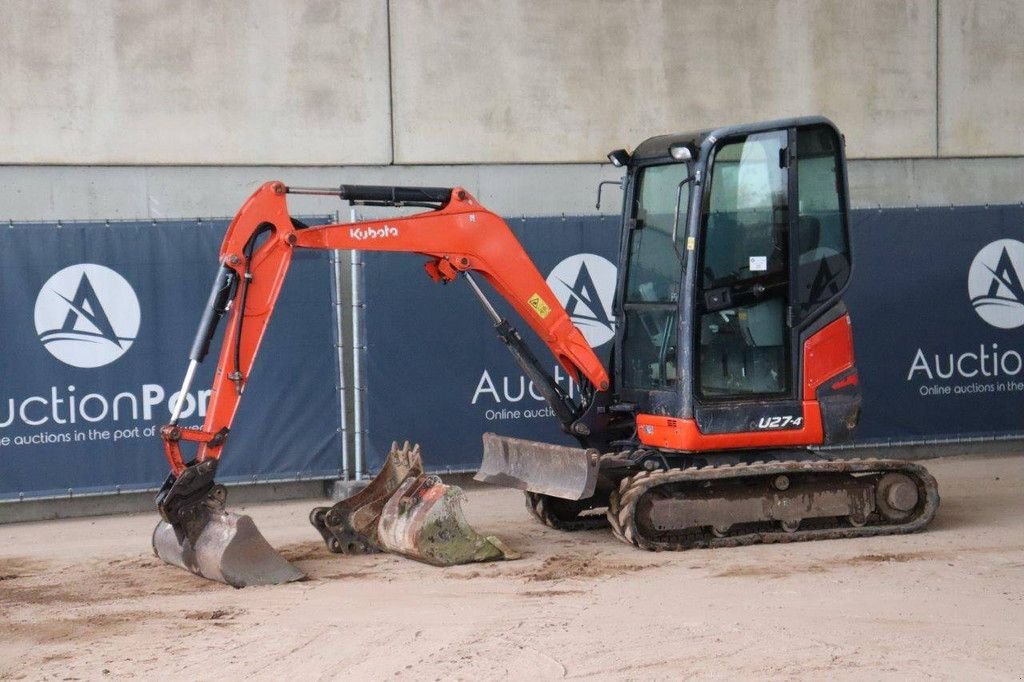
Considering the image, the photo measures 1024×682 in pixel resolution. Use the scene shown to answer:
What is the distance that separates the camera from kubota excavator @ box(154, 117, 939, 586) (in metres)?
9.39

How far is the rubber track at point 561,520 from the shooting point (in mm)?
10430

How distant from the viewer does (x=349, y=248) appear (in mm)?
9070

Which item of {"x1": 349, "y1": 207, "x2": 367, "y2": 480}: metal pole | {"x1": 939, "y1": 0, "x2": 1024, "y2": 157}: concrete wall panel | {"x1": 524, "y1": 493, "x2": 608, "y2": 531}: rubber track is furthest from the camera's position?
{"x1": 939, "y1": 0, "x2": 1024, "y2": 157}: concrete wall panel

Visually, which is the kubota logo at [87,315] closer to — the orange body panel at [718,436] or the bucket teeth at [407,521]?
the bucket teeth at [407,521]

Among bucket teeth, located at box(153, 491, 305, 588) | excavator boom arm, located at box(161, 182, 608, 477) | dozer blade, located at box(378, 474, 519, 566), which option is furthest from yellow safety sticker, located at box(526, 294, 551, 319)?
bucket teeth, located at box(153, 491, 305, 588)

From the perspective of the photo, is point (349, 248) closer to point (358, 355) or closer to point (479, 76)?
point (358, 355)

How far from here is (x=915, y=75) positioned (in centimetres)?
1442

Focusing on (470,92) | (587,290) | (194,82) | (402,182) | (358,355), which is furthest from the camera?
(470,92)

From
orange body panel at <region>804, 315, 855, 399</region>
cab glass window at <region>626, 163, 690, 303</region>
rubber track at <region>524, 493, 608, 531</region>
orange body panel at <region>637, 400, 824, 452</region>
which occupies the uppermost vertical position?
cab glass window at <region>626, 163, 690, 303</region>

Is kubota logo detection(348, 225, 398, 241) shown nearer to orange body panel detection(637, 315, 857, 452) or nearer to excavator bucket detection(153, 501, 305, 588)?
excavator bucket detection(153, 501, 305, 588)

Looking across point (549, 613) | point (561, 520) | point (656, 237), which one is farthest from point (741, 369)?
point (549, 613)

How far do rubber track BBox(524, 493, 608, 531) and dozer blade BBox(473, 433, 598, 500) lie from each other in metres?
0.38

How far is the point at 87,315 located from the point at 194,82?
238cm

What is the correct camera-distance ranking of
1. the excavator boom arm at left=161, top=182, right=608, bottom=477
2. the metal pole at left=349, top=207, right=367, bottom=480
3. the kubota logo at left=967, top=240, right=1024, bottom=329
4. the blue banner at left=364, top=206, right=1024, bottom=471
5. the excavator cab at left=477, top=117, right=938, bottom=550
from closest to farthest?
the excavator boom arm at left=161, top=182, right=608, bottom=477
the excavator cab at left=477, top=117, right=938, bottom=550
the metal pole at left=349, top=207, right=367, bottom=480
the blue banner at left=364, top=206, right=1024, bottom=471
the kubota logo at left=967, top=240, right=1024, bottom=329
